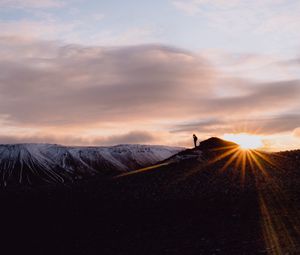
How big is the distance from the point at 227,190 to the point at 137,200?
3.87m

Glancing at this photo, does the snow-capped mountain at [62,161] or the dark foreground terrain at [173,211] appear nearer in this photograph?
the dark foreground terrain at [173,211]

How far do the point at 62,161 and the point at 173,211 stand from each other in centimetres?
2168

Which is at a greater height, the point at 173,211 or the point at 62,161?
the point at 62,161

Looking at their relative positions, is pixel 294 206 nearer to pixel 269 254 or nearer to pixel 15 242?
pixel 269 254

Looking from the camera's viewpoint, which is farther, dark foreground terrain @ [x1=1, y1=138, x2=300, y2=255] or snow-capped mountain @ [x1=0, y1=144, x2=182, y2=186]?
snow-capped mountain @ [x1=0, y1=144, x2=182, y2=186]

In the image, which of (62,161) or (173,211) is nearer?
(173,211)

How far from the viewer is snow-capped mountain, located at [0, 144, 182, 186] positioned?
36594 mm

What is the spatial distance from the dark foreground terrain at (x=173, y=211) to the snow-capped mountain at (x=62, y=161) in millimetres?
11779

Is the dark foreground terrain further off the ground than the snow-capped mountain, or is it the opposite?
the snow-capped mountain

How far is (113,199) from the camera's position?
20734 millimetres

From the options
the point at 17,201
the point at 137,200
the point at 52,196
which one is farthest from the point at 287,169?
the point at 17,201

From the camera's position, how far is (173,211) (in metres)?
18.2

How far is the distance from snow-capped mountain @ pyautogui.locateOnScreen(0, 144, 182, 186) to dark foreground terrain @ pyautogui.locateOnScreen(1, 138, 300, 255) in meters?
11.8

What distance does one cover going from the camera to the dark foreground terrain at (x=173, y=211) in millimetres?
14586
